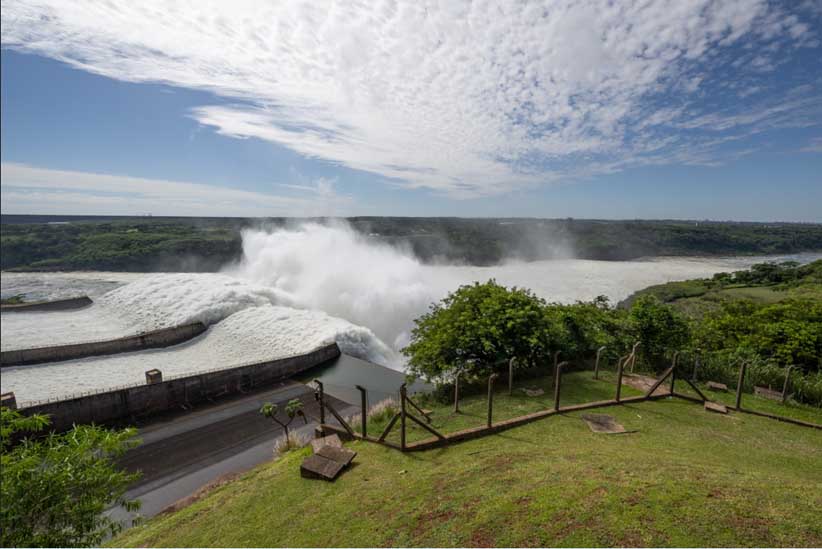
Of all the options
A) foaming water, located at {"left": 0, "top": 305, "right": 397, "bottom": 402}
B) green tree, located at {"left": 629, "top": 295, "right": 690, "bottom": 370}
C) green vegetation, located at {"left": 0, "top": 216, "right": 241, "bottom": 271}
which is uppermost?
green tree, located at {"left": 629, "top": 295, "right": 690, "bottom": 370}

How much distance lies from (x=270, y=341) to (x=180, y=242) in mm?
64765

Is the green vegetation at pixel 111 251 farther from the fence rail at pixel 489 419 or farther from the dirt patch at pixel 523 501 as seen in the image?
Answer: the dirt patch at pixel 523 501

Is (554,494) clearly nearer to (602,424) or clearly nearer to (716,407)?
(602,424)

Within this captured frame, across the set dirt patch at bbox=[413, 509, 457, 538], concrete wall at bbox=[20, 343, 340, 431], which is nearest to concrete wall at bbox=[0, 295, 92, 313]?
concrete wall at bbox=[20, 343, 340, 431]

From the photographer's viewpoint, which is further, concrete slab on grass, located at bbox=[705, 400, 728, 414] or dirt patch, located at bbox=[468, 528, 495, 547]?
concrete slab on grass, located at bbox=[705, 400, 728, 414]

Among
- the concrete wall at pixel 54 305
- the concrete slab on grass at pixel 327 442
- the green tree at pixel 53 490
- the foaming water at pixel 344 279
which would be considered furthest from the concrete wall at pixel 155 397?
the concrete wall at pixel 54 305

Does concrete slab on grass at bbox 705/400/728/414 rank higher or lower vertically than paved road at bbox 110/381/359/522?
higher

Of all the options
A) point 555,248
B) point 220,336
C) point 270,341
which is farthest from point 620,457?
point 555,248

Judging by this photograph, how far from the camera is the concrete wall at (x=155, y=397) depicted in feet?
59.0

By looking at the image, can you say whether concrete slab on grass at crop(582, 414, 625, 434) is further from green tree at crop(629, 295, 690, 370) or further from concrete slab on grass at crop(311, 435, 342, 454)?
concrete slab on grass at crop(311, 435, 342, 454)

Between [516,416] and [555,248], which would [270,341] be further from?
[555,248]

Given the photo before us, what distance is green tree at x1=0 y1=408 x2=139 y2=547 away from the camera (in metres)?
4.70

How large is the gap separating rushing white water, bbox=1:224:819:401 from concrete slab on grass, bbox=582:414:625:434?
20900 mm

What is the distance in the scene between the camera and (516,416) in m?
10.4
